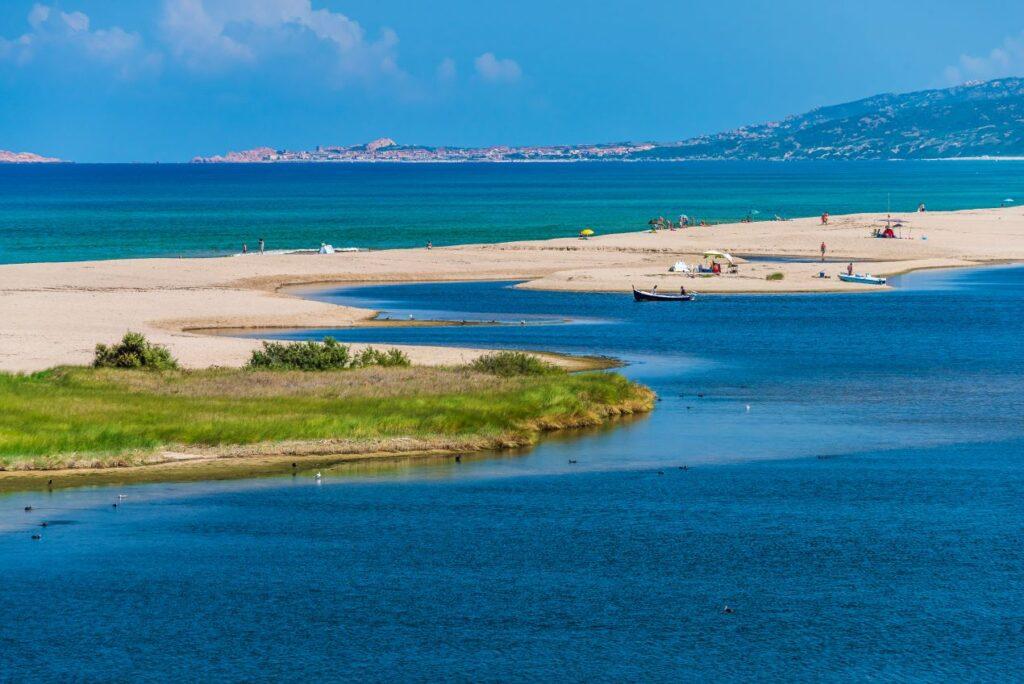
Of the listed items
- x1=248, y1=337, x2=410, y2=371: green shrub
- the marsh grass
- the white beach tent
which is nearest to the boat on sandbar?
the white beach tent

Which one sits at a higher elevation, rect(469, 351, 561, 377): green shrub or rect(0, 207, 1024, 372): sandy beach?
rect(0, 207, 1024, 372): sandy beach

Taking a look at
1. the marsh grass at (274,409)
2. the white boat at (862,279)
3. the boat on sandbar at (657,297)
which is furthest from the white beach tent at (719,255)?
the marsh grass at (274,409)

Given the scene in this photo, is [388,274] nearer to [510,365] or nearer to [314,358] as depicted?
[314,358]

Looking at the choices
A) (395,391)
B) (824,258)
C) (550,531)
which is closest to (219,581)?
(550,531)

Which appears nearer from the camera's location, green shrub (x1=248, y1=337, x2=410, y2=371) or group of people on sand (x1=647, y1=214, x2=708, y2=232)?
green shrub (x1=248, y1=337, x2=410, y2=371)

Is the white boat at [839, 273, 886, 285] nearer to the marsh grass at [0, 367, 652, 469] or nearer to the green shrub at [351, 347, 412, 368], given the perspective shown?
the marsh grass at [0, 367, 652, 469]

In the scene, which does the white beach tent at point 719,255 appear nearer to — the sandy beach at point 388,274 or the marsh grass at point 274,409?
the sandy beach at point 388,274

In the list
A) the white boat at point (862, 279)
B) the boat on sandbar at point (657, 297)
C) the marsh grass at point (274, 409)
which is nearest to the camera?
the marsh grass at point (274, 409)

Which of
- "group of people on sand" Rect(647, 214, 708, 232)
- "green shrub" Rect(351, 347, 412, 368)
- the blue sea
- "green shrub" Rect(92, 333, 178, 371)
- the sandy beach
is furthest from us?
"group of people on sand" Rect(647, 214, 708, 232)
